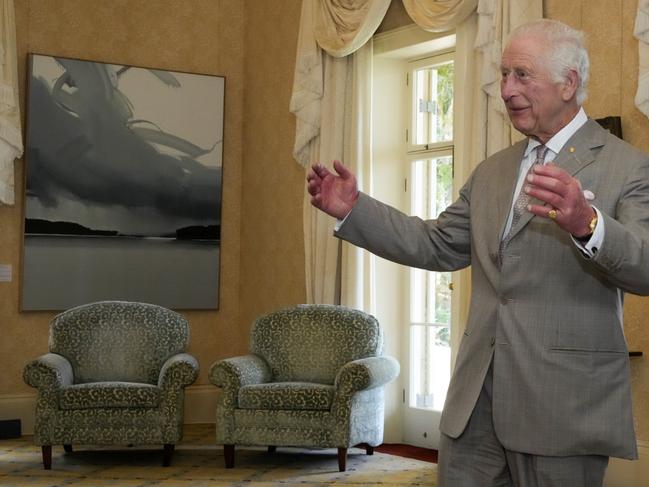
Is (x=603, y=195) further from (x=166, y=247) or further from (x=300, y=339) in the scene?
(x=166, y=247)

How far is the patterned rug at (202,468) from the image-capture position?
5410 mm

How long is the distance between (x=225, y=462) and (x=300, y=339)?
2.90ft

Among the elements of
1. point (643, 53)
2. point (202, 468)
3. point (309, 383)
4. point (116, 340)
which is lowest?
point (202, 468)

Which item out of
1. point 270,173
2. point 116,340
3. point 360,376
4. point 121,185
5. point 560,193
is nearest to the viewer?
point 560,193

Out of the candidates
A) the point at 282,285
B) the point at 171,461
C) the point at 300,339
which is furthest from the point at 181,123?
the point at 171,461

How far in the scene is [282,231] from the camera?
759cm

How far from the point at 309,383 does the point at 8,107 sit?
2916mm

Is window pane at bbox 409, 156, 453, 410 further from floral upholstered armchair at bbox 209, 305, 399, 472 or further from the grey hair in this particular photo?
the grey hair

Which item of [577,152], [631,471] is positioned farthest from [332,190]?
[631,471]

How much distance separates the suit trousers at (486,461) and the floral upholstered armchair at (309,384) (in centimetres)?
362

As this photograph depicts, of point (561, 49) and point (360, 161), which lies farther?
point (360, 161)

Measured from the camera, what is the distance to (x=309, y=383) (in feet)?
19.4

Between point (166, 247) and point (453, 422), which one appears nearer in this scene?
point (453, 422)

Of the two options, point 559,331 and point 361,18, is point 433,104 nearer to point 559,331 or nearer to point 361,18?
point 361,18
